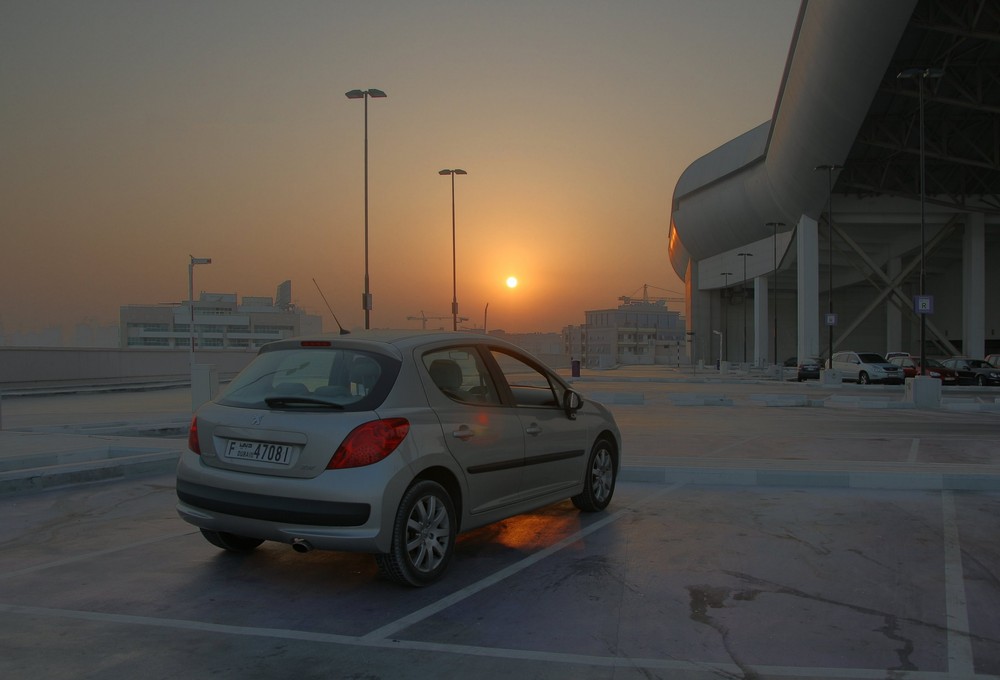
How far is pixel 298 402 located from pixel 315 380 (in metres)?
0.23


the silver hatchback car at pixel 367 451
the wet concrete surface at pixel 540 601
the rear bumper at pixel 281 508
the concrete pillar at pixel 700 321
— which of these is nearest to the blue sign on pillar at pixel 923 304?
the wet concrete surface at pixel 540 601

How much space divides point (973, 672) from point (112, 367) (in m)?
37.8

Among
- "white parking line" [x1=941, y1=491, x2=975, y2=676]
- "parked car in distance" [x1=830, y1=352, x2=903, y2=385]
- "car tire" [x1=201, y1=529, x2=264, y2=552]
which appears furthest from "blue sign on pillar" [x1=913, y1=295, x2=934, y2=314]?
"car tire" [x1=201, y1=529, x2=264, y2=552]

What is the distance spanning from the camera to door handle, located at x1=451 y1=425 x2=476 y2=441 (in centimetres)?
539

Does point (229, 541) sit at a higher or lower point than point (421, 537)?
lower

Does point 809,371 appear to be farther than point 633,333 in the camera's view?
No

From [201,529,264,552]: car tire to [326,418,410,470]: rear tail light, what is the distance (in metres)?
A: 1.40

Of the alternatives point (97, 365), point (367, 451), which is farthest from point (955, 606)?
point (97, 365)

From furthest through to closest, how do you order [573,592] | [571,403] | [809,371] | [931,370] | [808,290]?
1. [808,290]
2. [809,371]
3. [931,370]
4. [571,403]
5. [573,592]

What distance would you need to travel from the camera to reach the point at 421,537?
5.12m

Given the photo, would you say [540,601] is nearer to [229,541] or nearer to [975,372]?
[229,541]

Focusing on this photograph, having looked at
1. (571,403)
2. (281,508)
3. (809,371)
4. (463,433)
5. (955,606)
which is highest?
(571,403)

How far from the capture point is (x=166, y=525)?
22.7ft

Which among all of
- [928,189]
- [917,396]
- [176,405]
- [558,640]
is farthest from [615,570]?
[928,189]
